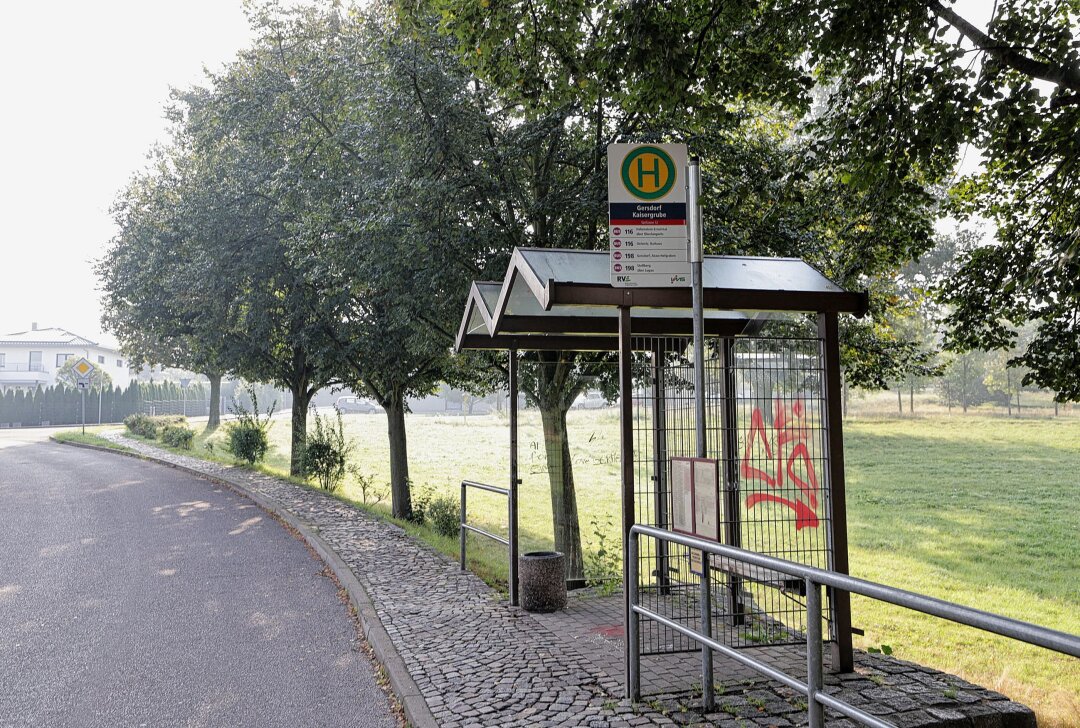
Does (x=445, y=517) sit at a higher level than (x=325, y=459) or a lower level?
lower

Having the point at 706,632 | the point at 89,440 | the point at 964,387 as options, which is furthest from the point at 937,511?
the point at 964,387

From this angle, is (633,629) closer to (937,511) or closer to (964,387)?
(937,511)

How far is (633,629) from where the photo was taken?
4.93 meters

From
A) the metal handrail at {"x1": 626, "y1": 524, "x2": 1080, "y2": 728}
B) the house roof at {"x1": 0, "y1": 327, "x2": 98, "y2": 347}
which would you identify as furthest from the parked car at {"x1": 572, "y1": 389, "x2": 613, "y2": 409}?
the house roof at {"x1": 0, "y1": 327, "x2": 98, "y2": 347}

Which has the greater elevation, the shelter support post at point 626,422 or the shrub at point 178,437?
the shelter support post at point 626,422

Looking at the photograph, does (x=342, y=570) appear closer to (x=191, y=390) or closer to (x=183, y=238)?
(x=183, y=238)

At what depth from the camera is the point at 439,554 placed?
10.3 metres

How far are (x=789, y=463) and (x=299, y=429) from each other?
17056 mm

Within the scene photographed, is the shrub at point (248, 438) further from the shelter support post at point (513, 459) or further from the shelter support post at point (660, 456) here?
the shelter support post at point (660, 456)

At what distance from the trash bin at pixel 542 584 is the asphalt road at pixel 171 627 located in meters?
1.65

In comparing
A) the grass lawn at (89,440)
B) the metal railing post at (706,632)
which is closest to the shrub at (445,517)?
the metal railing post at (706,632)

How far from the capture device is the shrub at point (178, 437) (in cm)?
2905

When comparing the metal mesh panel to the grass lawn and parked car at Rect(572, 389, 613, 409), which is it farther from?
the grass lawn

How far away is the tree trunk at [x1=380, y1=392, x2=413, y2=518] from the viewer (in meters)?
15.2
